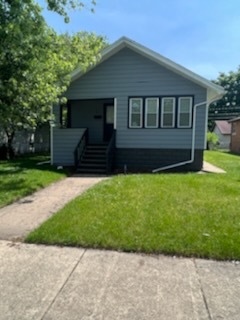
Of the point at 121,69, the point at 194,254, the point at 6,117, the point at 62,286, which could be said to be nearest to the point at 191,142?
the point at 121,69

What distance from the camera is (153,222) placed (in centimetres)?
523

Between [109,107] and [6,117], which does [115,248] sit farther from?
[109,107]

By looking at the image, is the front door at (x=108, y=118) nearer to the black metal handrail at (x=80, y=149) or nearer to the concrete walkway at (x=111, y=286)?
the black metal handrail at (x=80, y=149)

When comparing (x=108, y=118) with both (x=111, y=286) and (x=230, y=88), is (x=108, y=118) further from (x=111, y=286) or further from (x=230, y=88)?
(x=230, y=88)

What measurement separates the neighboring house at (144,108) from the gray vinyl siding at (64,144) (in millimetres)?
414

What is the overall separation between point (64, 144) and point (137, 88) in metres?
4.26

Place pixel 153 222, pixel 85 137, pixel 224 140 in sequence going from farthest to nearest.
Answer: pixel 224 140 → pixel 85 137 → pixel 153 222

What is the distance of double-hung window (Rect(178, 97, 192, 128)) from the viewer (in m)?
12.2

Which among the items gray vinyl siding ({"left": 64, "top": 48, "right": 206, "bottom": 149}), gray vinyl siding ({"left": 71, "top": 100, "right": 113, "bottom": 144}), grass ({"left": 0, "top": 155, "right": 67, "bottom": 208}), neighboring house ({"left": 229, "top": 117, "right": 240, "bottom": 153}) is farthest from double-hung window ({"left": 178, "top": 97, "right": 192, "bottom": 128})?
neighboring house ({"left": 229, "top": 117, "right": 240, "bottom": 153})

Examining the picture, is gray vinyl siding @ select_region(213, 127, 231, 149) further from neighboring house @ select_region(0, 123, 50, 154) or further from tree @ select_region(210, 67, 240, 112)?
neighboring house @ select_region(0, 123, 50, 154)

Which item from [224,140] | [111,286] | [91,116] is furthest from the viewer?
[224,140]

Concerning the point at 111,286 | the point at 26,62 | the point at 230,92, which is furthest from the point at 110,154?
the point at 230,92

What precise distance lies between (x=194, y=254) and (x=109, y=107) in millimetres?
11677

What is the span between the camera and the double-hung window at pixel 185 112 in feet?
40.0
